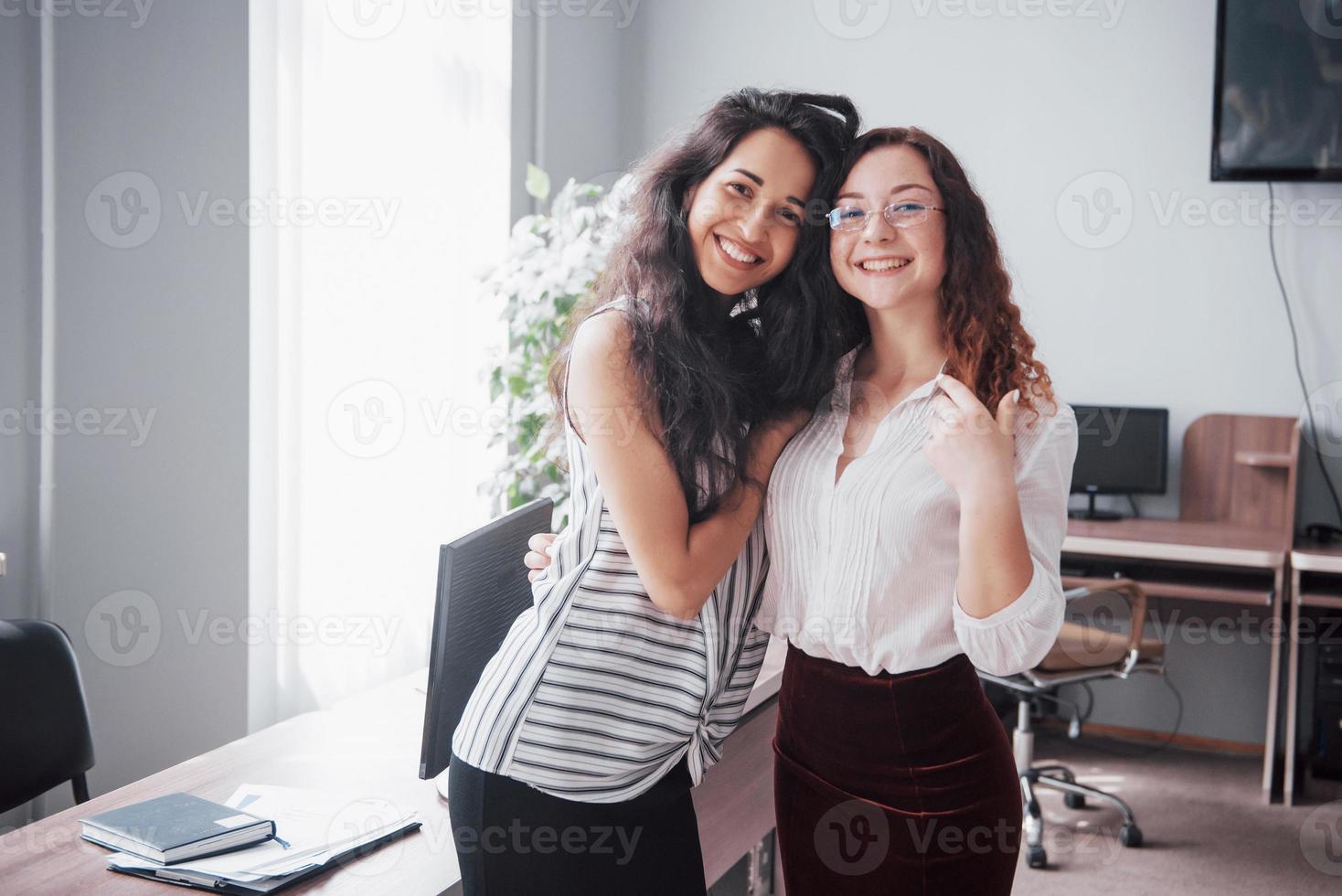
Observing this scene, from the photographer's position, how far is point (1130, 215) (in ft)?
13.5

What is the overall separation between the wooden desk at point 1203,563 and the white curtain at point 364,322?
2.15 metres

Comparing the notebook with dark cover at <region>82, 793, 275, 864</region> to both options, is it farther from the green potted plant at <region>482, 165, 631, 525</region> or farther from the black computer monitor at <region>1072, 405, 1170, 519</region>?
the black computer monitor at <region>1072, 405, 1170, 519</region>

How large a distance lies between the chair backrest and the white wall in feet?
0.20

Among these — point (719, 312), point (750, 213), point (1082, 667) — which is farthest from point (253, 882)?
point (1082, 667)

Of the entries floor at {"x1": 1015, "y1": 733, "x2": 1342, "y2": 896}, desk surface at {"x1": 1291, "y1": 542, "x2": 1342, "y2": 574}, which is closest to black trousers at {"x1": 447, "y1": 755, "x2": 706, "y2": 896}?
floor at {"x1": 1015, "y1": 733, "x2": 1342, "y2": 896}

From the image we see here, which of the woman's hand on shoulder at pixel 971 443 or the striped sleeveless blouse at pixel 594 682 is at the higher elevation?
the woman's hand on shoulder at pixel 971 443

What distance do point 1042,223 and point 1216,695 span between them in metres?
1.93

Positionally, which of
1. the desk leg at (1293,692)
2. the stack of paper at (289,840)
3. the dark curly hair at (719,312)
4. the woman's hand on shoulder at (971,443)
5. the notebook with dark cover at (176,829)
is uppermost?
the dark curly hair at (719,312)

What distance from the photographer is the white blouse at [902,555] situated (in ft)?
4.25

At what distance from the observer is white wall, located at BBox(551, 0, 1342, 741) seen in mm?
3982

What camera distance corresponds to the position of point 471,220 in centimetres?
368

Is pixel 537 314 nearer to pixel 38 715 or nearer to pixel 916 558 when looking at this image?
pixel 38 715

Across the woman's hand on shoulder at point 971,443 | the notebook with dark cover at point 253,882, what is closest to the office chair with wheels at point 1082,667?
the woman's hand on shoulder at point 971,443

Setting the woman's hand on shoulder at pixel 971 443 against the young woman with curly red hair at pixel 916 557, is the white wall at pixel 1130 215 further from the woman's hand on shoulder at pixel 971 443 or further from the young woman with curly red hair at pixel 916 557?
the woman's hand on shoulder at pixel 971 443
